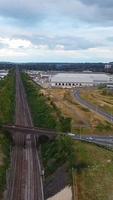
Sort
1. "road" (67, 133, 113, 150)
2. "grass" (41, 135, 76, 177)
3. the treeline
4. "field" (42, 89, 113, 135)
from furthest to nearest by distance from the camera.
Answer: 1. "field" (42, 89, 113, 135)
2. "road" (67, 133, 113, 150)
3. the treeline
4. "grass" (41, 135, 76, 177)

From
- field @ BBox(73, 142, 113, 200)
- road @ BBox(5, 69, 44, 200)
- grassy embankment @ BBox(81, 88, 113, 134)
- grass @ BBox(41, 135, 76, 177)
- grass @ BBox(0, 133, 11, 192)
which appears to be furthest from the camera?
grassy embankment @ BBox(81, 88, 113, 134)

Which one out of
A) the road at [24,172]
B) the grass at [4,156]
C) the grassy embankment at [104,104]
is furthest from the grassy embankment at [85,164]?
the grassy embankment at [104,104]

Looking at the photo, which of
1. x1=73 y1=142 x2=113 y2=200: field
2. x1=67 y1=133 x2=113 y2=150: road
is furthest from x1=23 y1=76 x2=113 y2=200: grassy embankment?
x1=67 y1=133 x2=113 y2=150: road

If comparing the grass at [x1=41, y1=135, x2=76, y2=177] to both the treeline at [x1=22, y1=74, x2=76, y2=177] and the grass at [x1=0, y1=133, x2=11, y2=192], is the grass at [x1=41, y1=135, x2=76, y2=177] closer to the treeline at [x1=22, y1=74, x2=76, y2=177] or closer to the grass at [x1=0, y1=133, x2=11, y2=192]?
the treeline at [x1=22, y1=74, x2=76, y2=177]

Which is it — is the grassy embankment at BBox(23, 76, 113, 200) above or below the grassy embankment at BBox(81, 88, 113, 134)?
above

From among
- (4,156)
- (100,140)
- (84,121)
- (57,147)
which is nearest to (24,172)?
(4,156)

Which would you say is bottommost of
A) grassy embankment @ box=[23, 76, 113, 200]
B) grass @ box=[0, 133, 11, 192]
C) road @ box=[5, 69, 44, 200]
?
road @ box=[5, 69, 44, 200]

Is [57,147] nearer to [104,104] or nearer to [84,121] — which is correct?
[84,121]

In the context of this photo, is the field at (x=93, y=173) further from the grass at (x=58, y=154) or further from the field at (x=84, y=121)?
the field at (x=84, y=121)
